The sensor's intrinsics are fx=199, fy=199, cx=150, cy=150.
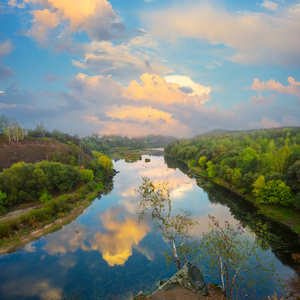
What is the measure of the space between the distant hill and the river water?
151ft

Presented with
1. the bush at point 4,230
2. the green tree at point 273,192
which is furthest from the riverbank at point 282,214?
the bush at point 4,230

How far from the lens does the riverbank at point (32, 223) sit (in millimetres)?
34031

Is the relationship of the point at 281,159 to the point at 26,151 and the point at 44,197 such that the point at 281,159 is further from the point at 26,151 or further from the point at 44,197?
the point at 26,151

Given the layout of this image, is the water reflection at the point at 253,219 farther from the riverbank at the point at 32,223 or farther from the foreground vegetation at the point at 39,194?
the foreground vegetation at the point at 39,194

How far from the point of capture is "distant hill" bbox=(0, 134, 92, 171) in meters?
75.9

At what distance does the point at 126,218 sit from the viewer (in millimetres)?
43969

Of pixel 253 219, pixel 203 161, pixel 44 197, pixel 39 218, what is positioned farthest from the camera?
pixel 203 161

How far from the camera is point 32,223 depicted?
129ft

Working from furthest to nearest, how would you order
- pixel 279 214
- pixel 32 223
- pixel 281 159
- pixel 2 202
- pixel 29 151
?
pixel 29 151 < pixel 281 159 < pixel 2 202 < pixel 279 214 < pixel 32 223

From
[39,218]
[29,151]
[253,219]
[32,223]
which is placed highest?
[29,151]

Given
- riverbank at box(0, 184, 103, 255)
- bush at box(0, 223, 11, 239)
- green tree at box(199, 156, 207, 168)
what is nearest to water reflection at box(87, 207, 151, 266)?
riverbank at box(0, 184, 103, 255)

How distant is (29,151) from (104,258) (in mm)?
72008

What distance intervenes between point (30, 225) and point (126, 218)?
18948mm

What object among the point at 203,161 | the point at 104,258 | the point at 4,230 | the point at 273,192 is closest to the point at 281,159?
the point at 273,192
